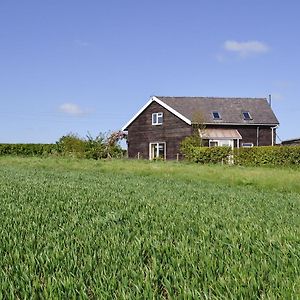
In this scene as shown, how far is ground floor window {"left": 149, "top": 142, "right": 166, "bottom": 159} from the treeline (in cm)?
300

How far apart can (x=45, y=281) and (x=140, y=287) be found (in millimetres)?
774

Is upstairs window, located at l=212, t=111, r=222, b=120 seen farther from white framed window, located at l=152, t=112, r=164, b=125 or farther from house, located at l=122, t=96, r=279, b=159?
white framed window, located at l=152, t=112, r=164, b=125

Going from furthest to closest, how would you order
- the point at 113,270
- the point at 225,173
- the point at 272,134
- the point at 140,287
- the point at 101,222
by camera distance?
1. the point at 272,134
2. the point at 225,173
3. the point at 101,222
4. the point at 113,270
5. the point at 140,287

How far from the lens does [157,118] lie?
155 ft

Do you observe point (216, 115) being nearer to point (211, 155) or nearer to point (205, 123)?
point (205, 123)

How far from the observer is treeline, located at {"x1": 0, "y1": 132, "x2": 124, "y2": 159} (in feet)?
148

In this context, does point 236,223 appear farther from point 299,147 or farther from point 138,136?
point 138,136

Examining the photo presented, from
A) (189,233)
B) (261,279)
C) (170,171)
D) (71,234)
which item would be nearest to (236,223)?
(189,233)

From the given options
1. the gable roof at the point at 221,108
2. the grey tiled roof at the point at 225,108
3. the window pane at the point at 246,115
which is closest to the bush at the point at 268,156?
the gable roof at the point at 221,108

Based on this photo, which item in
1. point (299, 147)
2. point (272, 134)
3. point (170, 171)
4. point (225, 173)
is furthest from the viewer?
point (272, 134)

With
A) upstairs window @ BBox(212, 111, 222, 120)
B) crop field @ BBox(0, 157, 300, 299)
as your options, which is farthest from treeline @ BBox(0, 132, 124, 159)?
crop field @ BBox(0, 157, 300, 299)

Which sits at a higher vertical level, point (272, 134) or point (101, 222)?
point (272, 134)

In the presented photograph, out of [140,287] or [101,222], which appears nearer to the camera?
[140,287]

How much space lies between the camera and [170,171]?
24500mm
